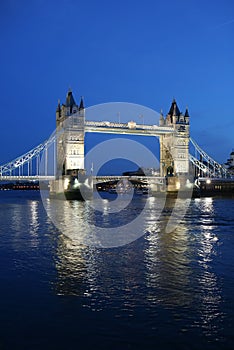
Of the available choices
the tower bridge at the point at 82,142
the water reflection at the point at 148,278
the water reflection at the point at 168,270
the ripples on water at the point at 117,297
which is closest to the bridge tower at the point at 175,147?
the tower bridge at the point at 82,142

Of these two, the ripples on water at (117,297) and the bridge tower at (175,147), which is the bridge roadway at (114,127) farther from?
the ripples on water at (117,297)

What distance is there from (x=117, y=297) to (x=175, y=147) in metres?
46.3

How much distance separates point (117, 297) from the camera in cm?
550

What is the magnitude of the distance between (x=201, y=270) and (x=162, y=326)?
293 centimetres

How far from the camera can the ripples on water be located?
416 centimetres

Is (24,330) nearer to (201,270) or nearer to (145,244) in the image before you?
(201,270)

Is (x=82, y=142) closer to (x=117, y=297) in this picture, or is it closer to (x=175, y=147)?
(x=175, y=147)

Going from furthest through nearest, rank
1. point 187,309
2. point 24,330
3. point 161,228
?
1. point 161,228
2. point 187,309
3. point 24,330

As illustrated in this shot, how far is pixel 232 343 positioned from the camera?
4.01 meters

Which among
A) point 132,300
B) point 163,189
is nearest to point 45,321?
point 132,300

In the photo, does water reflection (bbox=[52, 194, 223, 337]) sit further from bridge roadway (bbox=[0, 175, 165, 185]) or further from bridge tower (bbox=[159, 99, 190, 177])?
bridge tower (bbox=[159, 99, 190, 177])

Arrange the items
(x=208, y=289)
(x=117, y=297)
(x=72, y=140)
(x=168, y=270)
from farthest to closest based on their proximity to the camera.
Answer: (x=72, y=140) < (x=168, y=270) < (x=208, y=289) < (x=117, y=297)

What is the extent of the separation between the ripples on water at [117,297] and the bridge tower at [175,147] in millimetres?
41438

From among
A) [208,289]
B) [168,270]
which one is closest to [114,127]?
[168,270]
